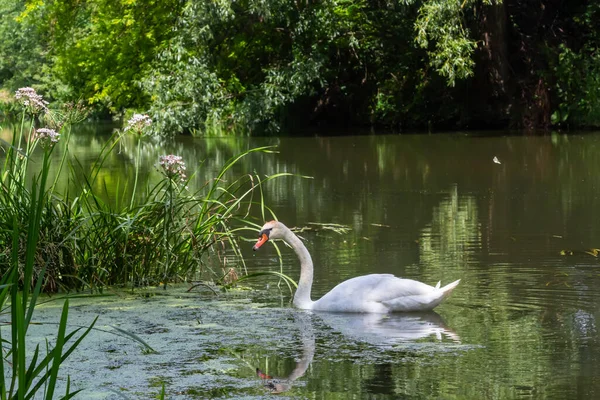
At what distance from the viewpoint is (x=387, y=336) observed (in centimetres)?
646

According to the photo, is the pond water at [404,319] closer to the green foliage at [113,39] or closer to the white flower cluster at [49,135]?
the white flower cluster at [49,135]

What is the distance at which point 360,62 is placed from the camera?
3091 centimetres

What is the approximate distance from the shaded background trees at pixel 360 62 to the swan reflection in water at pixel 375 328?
1723 centimetres

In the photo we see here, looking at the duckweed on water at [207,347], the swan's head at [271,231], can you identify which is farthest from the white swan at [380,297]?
the swan's head at [271,231]

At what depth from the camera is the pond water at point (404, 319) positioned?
5340 millimetres

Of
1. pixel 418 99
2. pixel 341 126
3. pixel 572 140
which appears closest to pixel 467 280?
pixel 572 140

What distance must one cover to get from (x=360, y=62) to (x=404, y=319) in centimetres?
2435

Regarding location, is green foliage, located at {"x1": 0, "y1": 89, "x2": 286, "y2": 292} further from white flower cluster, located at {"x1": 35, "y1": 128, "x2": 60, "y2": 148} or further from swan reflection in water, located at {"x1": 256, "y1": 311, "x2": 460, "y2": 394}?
swan reflection in water, located at {"x1": 256, "y1": 311, "x2": 460, "y2": 394}

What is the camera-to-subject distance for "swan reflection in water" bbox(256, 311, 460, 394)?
6.28m

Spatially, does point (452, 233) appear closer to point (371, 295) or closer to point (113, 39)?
point (371, 295)

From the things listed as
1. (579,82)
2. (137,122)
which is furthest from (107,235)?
(579,82)

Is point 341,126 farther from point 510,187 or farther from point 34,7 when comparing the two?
point 510,187

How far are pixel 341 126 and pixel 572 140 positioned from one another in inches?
397

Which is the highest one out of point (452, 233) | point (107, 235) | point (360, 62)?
point (360, 62)
